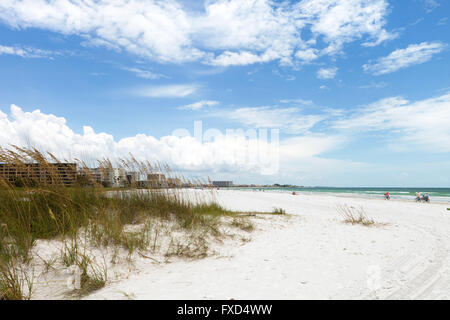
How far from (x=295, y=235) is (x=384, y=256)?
2.04m

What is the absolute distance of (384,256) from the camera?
4.61m

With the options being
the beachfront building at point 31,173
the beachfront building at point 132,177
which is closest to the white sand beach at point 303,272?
the beachfront building at point 31,173

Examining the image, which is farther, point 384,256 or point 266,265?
point 384,256

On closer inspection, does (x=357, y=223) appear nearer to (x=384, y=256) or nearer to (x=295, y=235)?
(x=295, y=235)

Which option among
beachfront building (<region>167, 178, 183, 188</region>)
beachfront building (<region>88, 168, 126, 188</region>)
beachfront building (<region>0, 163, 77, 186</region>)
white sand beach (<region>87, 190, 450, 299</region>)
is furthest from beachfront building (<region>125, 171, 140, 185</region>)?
white sand beach (<region>87, 190, 450, 299</region>)

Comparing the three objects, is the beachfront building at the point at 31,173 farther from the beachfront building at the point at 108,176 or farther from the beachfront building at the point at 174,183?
the beachfront building at the point at 174,183

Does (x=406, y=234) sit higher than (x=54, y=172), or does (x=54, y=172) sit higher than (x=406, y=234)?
(x=54, y=172)

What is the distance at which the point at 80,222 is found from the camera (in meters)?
4.47

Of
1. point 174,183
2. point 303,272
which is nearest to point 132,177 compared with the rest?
point 174,183

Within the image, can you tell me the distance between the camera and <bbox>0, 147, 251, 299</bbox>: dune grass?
3.44 meters

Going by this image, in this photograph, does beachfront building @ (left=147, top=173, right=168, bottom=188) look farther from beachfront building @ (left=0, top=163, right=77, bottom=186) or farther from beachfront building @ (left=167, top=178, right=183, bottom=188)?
beachfront building @ (left=0, top=163, right=77, bottom=186)
